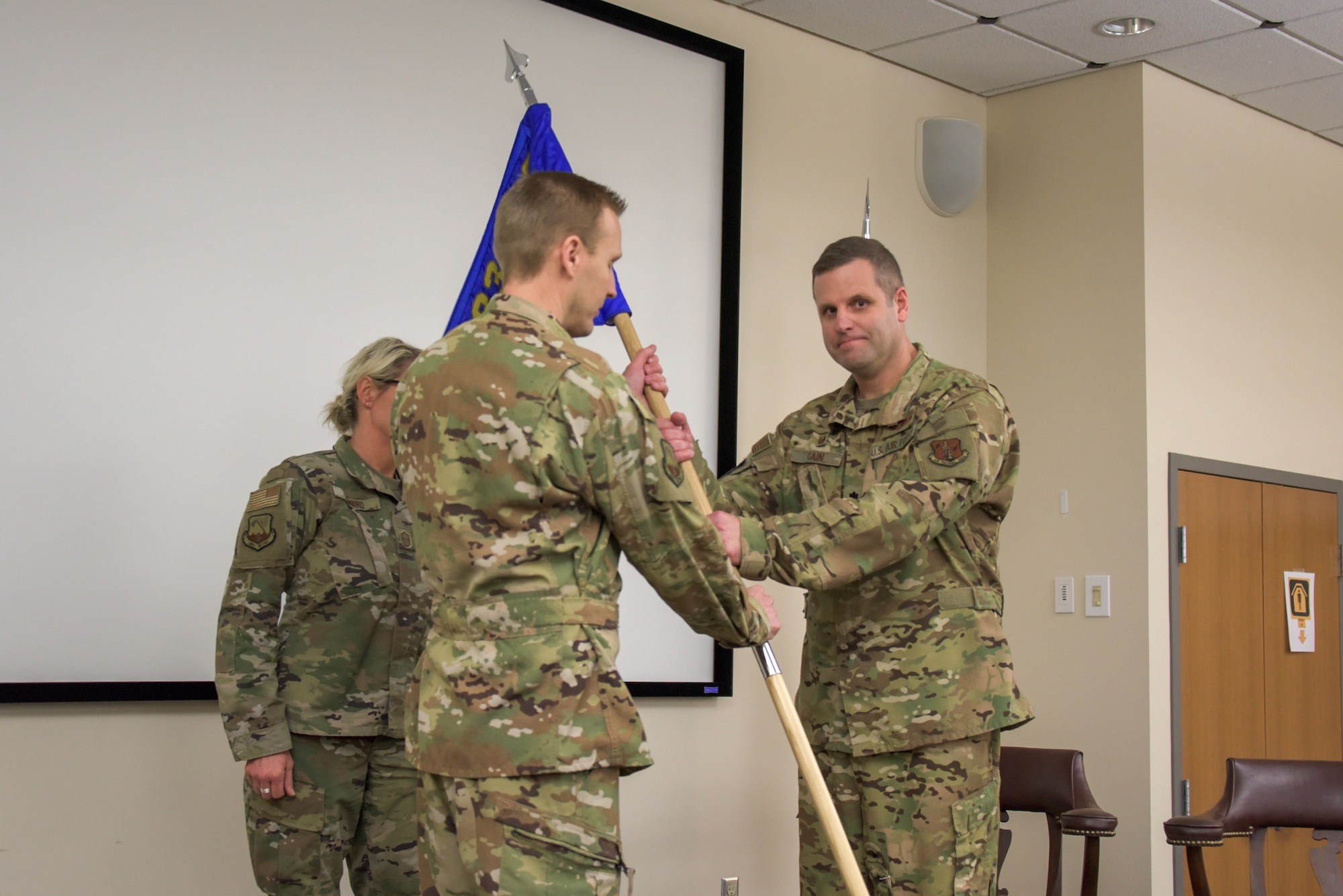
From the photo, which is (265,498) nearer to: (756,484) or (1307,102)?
(756,484)

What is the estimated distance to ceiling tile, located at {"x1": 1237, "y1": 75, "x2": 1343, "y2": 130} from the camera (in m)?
4.79

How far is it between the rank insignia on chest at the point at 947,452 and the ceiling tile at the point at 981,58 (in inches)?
93.5

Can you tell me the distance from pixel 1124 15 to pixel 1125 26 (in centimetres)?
10

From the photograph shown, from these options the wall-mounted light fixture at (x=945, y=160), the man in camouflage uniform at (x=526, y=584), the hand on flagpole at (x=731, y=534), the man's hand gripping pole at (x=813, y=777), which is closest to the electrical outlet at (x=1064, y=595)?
the wall-mounted light fixture at (x=945, y=160)

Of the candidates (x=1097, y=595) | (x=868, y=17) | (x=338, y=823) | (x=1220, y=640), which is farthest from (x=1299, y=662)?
(x=338, y=823)

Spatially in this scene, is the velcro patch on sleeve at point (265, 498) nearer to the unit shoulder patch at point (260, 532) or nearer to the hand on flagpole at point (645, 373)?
the unit shoulder patch at point (260, 532)

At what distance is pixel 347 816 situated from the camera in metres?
2.46

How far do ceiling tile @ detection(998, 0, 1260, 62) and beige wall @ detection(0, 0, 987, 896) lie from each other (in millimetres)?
544

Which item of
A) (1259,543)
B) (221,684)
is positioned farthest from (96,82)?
(1259,543)

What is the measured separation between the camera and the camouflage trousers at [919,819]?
2383 millimetres

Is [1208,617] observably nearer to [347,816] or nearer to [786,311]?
[786,311]

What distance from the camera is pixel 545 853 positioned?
1.66m

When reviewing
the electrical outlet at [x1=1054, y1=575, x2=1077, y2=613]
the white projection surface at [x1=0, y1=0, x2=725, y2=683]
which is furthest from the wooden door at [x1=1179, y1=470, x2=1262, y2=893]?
the white projection surface at [x1=0, y1=0, x2=725, y2=683]

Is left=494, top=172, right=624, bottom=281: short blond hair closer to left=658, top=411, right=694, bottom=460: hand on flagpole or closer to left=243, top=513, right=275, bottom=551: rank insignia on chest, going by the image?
left=658, top=411, right=694, bottom=460: hand on flagpole
